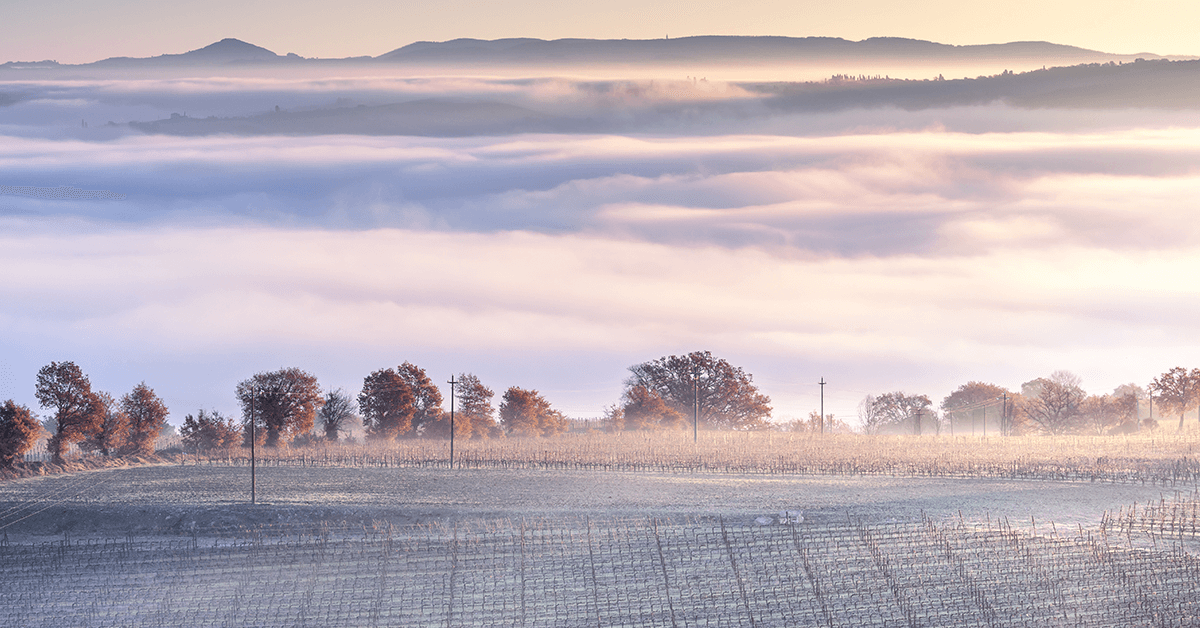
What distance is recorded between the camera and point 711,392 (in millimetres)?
101562

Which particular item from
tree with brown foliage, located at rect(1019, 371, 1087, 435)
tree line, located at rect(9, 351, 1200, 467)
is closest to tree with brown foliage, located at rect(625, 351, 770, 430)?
tree line, located at rect(9, 351, 1200, 467)

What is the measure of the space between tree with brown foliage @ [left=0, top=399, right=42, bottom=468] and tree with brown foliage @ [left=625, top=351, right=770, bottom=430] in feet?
181

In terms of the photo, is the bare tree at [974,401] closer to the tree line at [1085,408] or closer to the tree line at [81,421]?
the tree line at [1085,408]

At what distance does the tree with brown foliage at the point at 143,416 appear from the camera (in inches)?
2869

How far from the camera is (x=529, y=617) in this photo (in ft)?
94.0

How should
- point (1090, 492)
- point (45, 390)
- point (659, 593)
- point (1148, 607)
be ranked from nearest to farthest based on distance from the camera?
point (1148, 607), point (659, 593), point (1090, 492), point (45, 390)

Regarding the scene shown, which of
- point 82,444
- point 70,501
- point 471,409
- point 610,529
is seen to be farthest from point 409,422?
point 610,529

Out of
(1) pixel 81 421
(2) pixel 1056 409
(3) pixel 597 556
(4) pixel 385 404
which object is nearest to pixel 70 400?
(1) pixel 81 421

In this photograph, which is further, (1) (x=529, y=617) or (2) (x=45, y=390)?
(2) (x=45, y=390)

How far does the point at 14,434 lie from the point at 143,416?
16573mm

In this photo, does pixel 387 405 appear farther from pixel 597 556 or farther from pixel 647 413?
pixel 597 556

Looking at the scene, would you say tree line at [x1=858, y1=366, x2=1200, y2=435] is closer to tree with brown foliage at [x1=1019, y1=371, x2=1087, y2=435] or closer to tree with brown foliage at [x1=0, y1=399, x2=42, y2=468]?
tree with brown foliage at [x1=1019, y1=371, x2=1087, y2=435]

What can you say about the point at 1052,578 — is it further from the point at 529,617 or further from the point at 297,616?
the point at 297,616

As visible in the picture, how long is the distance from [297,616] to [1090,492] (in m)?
35.7
